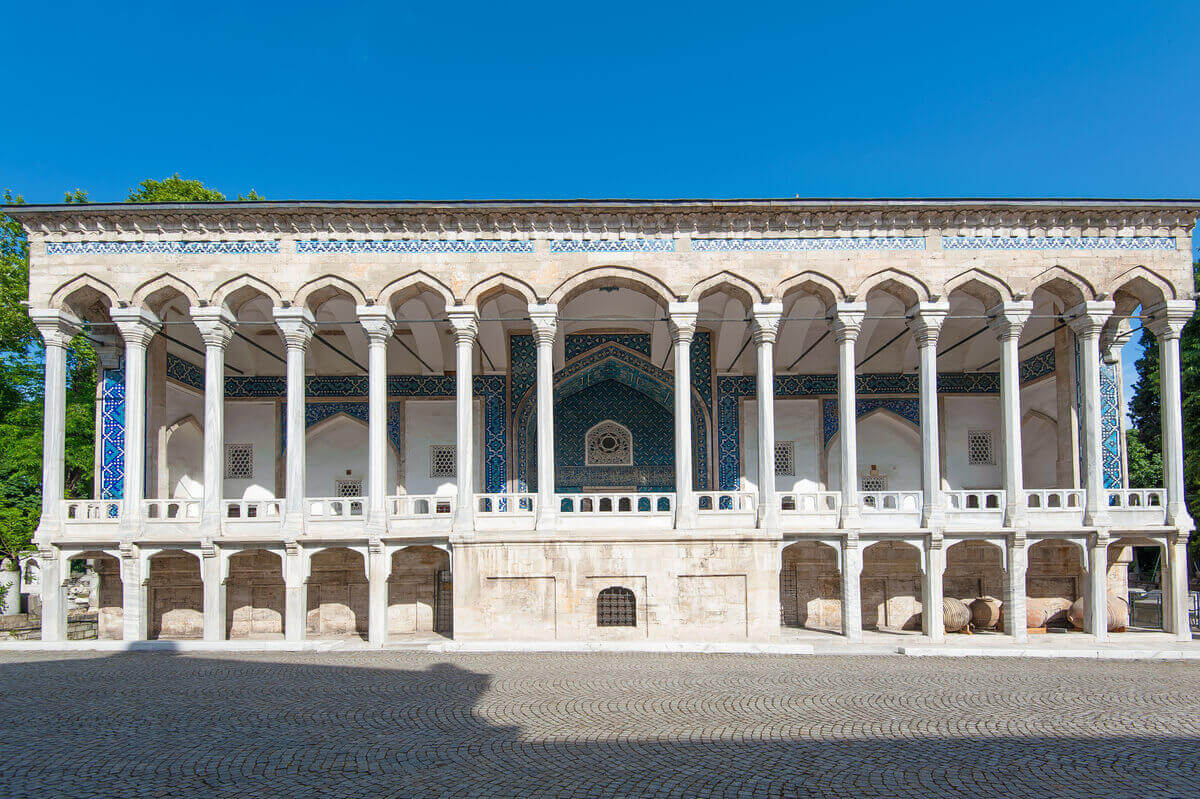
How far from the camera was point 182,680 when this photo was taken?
33.9ft

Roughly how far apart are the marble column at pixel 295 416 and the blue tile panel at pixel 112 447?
313 cm

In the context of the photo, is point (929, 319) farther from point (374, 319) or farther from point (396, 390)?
point (396, 390)

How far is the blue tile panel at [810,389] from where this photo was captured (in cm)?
1812

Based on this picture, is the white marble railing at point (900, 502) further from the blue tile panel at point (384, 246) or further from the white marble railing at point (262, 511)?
the white marble railing at point (262, 511)

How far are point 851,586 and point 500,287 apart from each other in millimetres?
7844

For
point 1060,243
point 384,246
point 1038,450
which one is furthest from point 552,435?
point 1038,450

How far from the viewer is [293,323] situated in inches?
543

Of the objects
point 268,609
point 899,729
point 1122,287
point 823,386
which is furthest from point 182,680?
point 1122,287

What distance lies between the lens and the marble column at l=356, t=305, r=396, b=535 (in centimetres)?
1359

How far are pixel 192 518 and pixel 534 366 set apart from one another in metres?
7.59

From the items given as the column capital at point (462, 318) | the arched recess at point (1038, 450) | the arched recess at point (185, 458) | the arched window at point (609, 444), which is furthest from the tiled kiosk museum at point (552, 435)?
the arched window at point (609, 444)

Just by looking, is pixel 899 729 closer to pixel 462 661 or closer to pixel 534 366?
pixel 462 661

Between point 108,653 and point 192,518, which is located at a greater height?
point 192,518

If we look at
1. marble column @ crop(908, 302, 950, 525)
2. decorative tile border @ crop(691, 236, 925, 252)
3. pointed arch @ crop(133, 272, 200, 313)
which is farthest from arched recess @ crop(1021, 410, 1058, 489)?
pointed arch @ crop(133, 272, 200, 313)
